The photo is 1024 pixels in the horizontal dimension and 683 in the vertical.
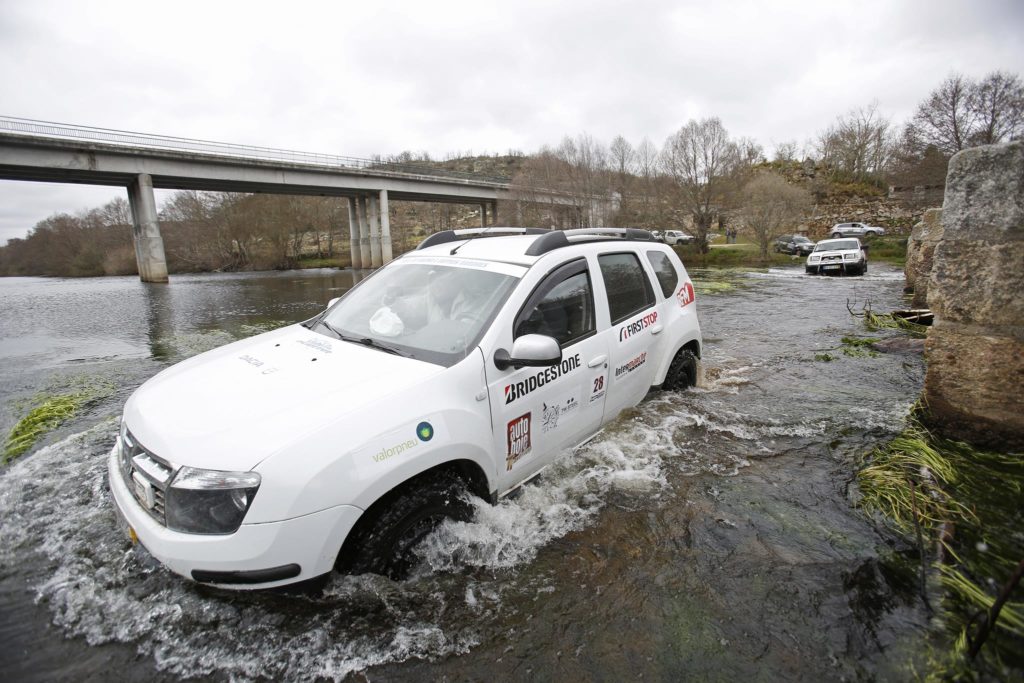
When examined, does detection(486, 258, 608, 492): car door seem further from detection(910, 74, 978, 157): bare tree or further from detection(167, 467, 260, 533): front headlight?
detection(910, 74, 978, 157): bare tree

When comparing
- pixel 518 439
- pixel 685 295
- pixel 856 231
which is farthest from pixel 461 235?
pixel 856 231

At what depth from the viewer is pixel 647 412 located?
15.6 ft

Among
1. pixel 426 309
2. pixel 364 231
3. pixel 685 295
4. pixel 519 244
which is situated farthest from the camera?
pixel 364 231

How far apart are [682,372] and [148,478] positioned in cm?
457

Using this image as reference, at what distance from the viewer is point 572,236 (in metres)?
4.00

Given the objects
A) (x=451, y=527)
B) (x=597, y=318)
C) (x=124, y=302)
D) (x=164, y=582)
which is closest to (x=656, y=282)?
(x=597, y=318)

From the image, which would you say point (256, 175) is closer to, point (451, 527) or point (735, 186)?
point (735, 186)

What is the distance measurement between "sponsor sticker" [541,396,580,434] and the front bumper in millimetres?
1401

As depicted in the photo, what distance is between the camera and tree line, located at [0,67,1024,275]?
112 feet

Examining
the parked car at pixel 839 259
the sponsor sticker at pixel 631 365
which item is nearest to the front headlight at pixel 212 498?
the sponsor sticker at pixel 631 365

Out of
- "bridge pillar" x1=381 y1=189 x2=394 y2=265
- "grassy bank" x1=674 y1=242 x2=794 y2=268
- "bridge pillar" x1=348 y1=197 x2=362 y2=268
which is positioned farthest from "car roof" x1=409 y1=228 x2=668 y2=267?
"bridge pillar" x1=348 y1=197 x2=362 y2=268

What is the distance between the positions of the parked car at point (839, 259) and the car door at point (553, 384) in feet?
80.4

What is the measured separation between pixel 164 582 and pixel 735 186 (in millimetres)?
38061

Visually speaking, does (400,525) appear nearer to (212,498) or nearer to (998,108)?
(212,498)
